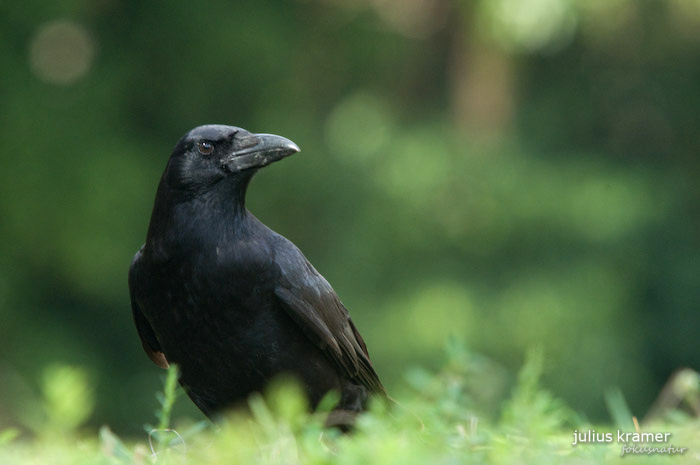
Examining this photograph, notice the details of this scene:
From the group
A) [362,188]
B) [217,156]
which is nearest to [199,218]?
[217,156]

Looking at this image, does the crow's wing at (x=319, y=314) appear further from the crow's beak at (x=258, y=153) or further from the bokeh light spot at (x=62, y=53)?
the bokeh light spot at (x=62, y=53)

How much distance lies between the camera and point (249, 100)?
1162 cm

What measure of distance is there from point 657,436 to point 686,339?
960 cm

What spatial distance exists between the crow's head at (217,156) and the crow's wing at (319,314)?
361 mm

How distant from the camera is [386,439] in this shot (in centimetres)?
209

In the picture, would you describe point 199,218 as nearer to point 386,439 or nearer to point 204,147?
point 204,147

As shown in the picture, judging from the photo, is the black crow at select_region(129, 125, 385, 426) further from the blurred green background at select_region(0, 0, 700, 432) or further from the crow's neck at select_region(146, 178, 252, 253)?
the blurred green background at select_region(0, 0, 700, 432)

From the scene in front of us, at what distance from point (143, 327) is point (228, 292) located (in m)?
0.70

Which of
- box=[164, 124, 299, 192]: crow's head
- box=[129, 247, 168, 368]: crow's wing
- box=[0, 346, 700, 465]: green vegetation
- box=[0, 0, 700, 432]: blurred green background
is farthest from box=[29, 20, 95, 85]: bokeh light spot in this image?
box=[0, 346, 700, 465]: green vegetation

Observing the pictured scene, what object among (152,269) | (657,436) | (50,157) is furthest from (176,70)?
(657,436)

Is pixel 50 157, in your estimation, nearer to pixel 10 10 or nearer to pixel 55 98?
pixel 55 98

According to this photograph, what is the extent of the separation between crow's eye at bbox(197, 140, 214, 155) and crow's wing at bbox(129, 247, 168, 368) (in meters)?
0.47

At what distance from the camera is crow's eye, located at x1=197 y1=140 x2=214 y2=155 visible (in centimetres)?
396

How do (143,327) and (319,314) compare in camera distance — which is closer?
(319,314)
